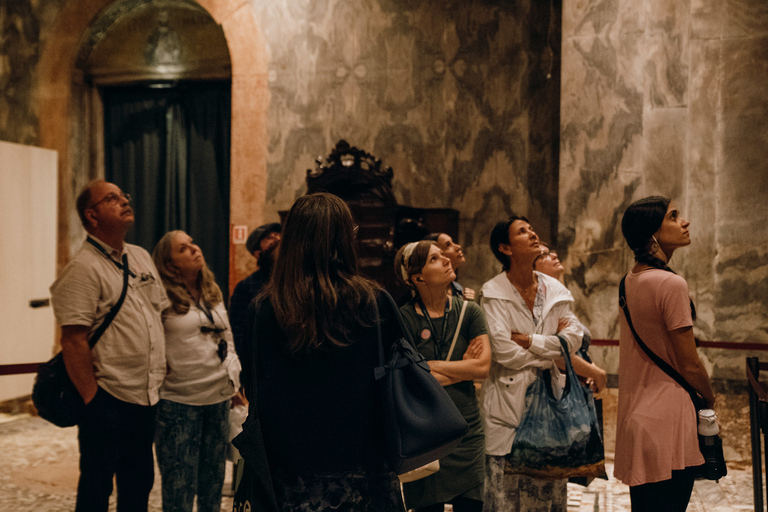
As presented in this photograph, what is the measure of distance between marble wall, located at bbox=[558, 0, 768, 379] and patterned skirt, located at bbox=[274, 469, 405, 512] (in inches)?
181

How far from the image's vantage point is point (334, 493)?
186cm

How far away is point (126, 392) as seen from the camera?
315 centimetres

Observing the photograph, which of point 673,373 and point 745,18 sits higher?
point 745,18

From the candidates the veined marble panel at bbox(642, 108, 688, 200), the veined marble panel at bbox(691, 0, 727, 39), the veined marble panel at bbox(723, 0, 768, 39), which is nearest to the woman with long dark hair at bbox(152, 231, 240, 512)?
the veined marble panel at bbox(642, 108, 688, 200)

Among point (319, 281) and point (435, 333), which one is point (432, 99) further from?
point (319, 281)

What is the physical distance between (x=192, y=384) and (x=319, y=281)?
195cm


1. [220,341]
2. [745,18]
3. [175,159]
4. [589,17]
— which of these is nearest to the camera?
[220,341]

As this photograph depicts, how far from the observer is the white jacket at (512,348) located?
3234 millimetres

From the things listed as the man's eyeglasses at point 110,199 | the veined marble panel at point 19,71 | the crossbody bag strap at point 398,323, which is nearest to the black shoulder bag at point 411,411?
the crossbody bag strap at point 398,323

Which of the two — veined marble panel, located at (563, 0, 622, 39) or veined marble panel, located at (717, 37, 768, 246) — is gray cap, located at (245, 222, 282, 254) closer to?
veined marble panel, located at (563, 0, 622, 39)

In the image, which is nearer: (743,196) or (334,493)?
(334,493)

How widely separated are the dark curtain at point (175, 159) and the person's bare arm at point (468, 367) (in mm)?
5591

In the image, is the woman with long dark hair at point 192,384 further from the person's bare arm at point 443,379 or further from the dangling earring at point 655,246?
the dangling earring at point 655,246

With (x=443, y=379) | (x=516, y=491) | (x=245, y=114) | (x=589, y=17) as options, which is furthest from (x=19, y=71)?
(x=516, y=491)
